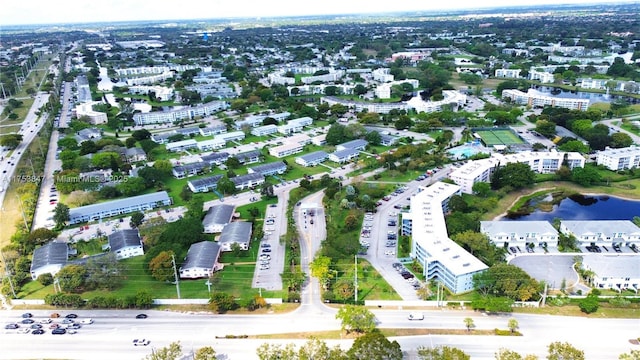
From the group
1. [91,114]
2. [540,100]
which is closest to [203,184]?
[91,114]

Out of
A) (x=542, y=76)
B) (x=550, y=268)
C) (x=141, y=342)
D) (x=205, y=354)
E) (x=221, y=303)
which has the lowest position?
(x=550, y=268)

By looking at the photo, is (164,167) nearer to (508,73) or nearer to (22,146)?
(22,146)

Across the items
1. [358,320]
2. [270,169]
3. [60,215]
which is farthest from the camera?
[270,169]

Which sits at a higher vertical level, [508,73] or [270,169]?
[508,73]

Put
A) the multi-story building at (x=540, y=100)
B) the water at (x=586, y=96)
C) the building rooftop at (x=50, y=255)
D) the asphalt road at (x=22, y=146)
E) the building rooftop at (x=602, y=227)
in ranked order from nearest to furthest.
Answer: the building rooftop at (x=50, y=255), the building rooftop at (x=602, y=227), the asphalt road at (x=22, y=146), the multi-story building at (x=540, y=100), the water at (x=586, y=96)

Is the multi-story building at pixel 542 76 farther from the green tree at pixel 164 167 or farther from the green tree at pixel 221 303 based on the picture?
the green tree at pixel 221 303

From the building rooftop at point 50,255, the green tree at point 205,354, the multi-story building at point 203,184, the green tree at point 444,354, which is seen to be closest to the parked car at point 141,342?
the green tree at point 205,354

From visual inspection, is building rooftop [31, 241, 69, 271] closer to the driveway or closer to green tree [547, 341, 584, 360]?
green tree [547, 341, 584, 360]
